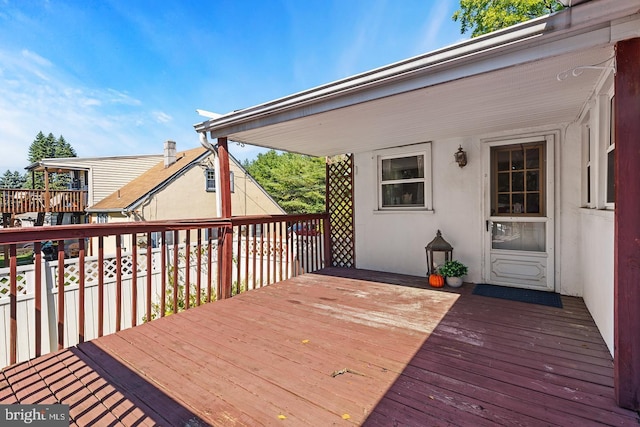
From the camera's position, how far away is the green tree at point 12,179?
5828 centimetres

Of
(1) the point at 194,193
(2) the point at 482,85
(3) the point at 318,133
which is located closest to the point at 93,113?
(1) the point at 194,193

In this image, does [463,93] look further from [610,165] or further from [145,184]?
[145,184]

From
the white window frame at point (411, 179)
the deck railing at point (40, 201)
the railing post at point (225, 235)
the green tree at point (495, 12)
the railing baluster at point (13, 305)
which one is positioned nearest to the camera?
the railing baluster at point (13, 305)

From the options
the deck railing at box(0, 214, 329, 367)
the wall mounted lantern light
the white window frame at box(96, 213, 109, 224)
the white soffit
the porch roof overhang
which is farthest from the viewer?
the white window frame at box(96, 213, 109, 224)

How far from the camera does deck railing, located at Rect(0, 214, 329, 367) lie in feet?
7.50

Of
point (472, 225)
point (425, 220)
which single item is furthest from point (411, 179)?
point (472, 225)

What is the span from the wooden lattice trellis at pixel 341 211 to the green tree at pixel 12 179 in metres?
77.0

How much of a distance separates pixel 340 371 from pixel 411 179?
3.65 m

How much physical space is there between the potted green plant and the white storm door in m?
0.47

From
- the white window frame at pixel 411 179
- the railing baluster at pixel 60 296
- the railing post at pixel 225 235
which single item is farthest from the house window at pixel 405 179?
the railing baluster at pixel 60 296

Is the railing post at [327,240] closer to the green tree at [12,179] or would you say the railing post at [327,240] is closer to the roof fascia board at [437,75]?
the roof fascia board at [437,75]

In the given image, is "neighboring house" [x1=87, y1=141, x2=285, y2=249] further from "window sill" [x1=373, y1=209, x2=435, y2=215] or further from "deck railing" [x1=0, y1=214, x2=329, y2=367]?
"window sill" [x1=373, y1=209, x2=435, y2=215]

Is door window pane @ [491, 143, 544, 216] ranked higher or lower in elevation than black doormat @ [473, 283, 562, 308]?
higher

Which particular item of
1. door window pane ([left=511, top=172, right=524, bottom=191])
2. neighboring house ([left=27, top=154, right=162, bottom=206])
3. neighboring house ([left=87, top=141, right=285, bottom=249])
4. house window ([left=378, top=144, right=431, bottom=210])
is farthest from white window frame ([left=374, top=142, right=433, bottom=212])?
neighboring house ([left=27, top=154, right=162, bottom=206])
